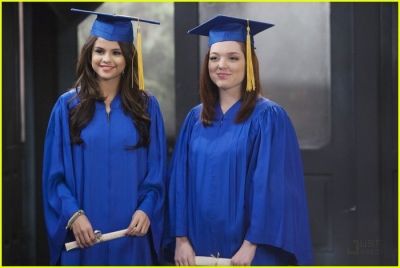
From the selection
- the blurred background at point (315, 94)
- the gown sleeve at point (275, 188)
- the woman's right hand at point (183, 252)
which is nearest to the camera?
the gown sleeve at point (275, 188)

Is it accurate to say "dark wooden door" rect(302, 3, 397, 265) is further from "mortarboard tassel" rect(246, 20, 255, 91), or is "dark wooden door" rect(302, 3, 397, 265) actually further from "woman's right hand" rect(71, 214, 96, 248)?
"woman's right hand" rect(71, 214, 96, 248)

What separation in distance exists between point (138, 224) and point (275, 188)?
1.62ft

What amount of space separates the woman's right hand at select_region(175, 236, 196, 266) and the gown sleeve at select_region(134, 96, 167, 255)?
83 mm

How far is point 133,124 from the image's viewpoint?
239cm

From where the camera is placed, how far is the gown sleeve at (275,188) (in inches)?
89.4

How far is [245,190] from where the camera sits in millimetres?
2318

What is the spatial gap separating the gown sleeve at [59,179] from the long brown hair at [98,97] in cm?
4

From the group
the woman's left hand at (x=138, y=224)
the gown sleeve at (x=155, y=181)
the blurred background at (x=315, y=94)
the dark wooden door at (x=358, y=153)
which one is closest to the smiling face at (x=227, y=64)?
the gown sleeve at (x=155, y=181)

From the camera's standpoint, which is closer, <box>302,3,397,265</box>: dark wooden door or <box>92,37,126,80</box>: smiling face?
<box>92,37,126,80</box>: smiling face

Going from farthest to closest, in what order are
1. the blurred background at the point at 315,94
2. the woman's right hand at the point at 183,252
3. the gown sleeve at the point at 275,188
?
1. the blurred background at the point at 315,94
2. the woman's right hand at the point at 183,252
3. the gown sleeve at the point at 275,188

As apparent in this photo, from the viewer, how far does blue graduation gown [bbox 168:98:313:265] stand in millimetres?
2285

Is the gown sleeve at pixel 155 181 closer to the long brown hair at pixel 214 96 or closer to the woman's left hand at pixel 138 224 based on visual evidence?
the woman's left hand at pixel 138 224

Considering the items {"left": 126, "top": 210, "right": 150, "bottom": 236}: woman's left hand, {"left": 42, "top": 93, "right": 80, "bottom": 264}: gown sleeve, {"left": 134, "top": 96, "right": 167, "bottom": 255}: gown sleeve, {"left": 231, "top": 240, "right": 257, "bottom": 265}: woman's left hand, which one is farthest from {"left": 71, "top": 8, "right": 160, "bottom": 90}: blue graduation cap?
{"left": 231, "top": 240, "right": 257, "bottom": 265}: woman's left hand

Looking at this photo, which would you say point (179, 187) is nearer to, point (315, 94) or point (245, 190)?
point (245, 190)
